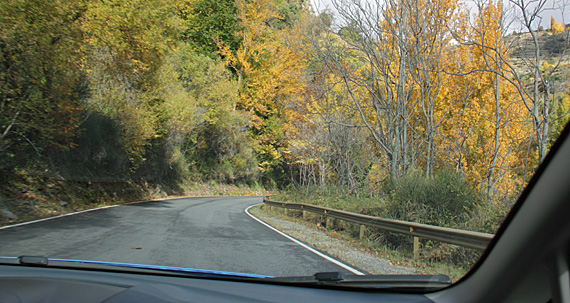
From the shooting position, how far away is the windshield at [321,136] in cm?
756

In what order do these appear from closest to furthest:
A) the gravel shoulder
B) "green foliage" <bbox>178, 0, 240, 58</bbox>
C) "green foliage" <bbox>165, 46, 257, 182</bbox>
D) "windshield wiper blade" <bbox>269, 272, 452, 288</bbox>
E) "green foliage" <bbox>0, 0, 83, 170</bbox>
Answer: "windshield wiper blade" <bbox>269, 272, 452, 288</bbox> → the gravel shoulder → "green foliage" <bbox>0, 0, 83, 170</bbox> → "green foliage" <bbox>165, 46, 257, 182</bbox> → "green foliage" <bbox>178, 0, 240, 58</bbox>

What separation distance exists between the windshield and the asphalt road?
0.06 meters

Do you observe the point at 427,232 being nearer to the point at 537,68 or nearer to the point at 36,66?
the point at 537,68

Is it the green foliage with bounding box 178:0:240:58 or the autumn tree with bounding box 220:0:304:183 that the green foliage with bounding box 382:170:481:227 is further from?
the green foliage with bounding box 178:0:240:58

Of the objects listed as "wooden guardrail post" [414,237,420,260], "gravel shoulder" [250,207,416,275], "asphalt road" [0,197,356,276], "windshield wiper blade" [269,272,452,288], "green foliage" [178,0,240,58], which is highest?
"green foliage" [178,0,240,58]

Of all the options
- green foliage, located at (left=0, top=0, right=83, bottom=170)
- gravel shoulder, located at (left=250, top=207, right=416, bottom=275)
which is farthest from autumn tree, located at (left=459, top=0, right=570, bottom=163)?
green foliage, located at (left=0, top=0, right=83, bottom=170)

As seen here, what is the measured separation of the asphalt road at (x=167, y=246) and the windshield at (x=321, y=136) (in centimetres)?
6

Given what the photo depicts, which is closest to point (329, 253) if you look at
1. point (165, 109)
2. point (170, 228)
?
point (170, 228)

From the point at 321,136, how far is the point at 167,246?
14.9 m

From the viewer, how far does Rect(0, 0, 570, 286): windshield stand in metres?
7.56

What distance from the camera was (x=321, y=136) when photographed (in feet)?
71.9

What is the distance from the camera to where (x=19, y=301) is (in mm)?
2438

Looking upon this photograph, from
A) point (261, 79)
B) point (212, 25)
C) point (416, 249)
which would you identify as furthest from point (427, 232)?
point (212, 25)

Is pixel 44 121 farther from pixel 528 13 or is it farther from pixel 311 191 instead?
pixel 528 13
